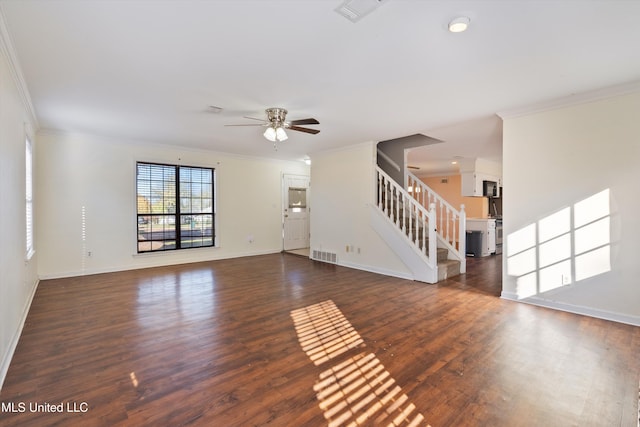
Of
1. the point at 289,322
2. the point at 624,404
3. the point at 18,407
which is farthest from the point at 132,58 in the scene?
the point at 624,404

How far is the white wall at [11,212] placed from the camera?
233 cm

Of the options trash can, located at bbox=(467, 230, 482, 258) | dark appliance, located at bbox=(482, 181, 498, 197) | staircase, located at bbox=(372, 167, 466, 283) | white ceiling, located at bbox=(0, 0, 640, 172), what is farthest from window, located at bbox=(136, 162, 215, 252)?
dark appliance, located at bbox=(482, 181, 498, 197)

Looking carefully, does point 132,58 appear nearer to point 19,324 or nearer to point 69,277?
point 19,324

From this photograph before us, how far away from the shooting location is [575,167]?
3471 mm

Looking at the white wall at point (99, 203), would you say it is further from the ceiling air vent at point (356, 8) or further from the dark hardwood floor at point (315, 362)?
the ceiling air vent at point (356, 8)

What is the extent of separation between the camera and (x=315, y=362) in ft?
7.90

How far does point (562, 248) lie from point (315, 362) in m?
3.27

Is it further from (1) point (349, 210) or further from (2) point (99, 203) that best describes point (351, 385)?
(2) point (99, 203)

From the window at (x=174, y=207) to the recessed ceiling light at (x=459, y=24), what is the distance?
19.6 ft

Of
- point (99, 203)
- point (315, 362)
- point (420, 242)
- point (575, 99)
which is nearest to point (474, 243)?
point (420, 242)

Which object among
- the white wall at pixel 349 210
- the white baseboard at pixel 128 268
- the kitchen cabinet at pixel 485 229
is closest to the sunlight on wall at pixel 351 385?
the white wall at pixel 349 210

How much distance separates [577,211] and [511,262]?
0.95 metres

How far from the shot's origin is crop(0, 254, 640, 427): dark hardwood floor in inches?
71.2

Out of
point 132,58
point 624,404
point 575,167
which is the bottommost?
point 624,404
